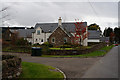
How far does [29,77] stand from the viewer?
21.6 ft

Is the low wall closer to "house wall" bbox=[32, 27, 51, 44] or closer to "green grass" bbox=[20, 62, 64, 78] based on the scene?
"green grass" bbox=[20, 62, 64, 78]

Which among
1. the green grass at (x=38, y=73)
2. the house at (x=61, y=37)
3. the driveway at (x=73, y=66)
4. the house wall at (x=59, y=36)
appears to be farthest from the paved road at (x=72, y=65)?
the house wall at (x=59, y=36)

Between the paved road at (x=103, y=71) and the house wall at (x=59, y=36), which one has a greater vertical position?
the house wall at (x=59, y=36)

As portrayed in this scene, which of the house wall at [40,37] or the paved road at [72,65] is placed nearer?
the paved road at [72,65]

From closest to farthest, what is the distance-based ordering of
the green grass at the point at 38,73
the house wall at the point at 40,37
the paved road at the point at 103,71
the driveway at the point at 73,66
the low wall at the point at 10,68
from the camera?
1. the low wall at the point at 10,68
2. the green grass at the point at 38,73
3. the paved road at the point at 103,71
4. the driveway at the point at 73,66
5. the house wall at the point at 40,37

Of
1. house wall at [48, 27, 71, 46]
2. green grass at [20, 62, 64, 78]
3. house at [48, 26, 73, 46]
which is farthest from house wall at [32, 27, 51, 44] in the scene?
green grass at [20, 62, 64, 78]

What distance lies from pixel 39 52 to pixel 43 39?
76.0 ft

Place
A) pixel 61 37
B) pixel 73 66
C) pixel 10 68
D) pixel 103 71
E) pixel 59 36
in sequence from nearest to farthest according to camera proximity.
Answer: pixel 10 68, pixel 103 71, pixel 73 66, pixel 61 37, pixel 59 36

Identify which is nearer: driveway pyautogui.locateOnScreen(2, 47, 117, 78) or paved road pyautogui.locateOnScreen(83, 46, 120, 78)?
paved road pyautogui.locateOnScreen(83, 46, 120, 78)

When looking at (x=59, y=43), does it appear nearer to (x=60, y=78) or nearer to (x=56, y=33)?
(x=56, y=33)

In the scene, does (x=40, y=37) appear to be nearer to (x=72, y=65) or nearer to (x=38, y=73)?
(x=72, y=65)

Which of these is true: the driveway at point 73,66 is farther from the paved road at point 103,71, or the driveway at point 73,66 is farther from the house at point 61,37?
the house at point 61,37

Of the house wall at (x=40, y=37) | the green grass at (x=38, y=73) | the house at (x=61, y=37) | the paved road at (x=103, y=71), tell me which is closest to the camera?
the green grass at (x=38, y=73)

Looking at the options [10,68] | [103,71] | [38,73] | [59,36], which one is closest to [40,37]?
[59,36]
